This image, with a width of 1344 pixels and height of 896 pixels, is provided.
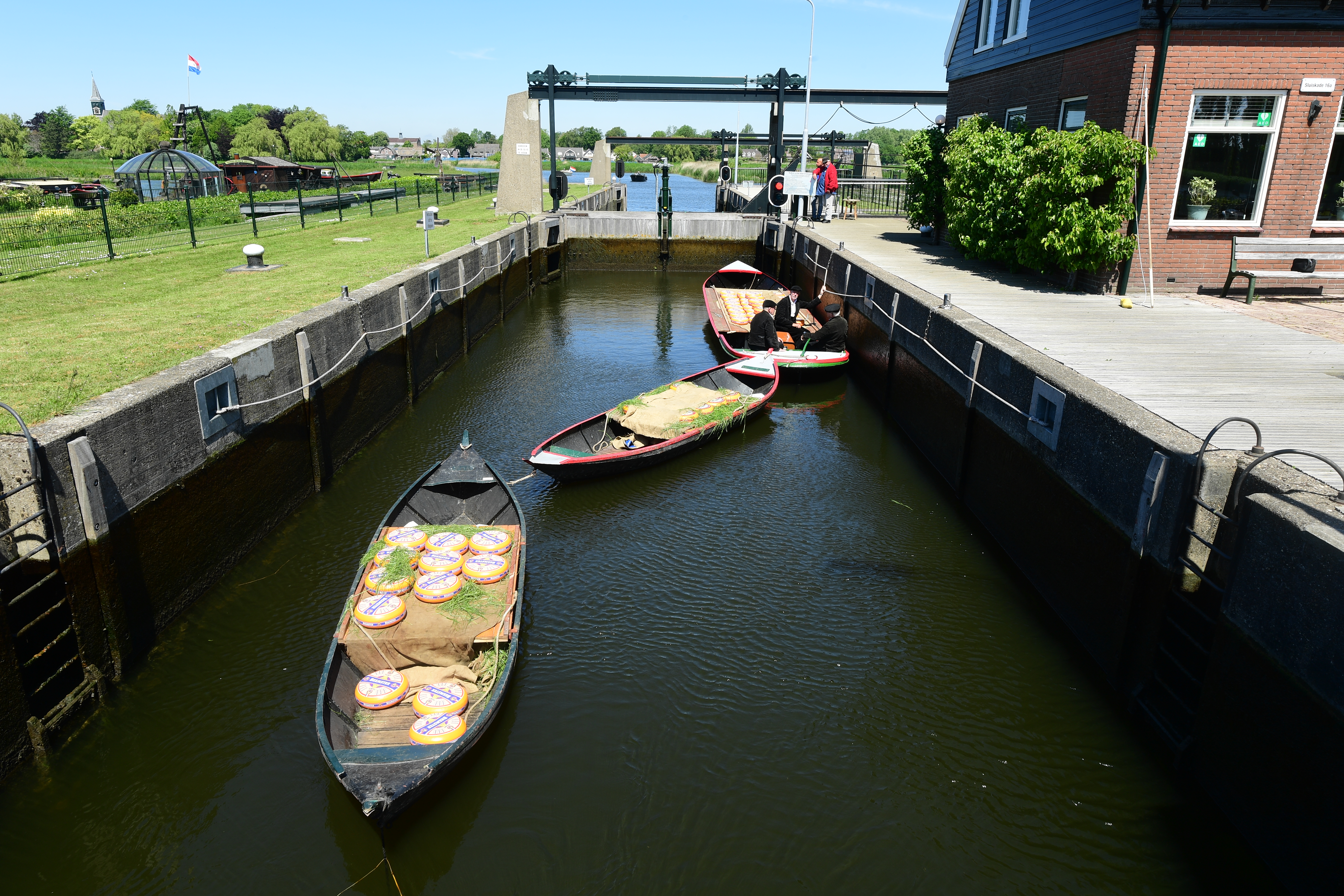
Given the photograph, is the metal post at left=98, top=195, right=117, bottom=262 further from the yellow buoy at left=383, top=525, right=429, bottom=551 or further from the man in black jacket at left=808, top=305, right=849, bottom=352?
the man in black jacket at left=808, top=305, right=849, bottom=352

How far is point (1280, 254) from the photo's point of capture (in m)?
15.1

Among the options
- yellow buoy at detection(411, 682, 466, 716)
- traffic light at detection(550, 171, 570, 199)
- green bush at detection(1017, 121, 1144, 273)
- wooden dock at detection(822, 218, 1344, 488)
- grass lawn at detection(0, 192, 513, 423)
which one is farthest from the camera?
traffic light at detection(550, 171, 570, 199)

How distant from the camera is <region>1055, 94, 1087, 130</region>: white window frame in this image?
54.9 feet

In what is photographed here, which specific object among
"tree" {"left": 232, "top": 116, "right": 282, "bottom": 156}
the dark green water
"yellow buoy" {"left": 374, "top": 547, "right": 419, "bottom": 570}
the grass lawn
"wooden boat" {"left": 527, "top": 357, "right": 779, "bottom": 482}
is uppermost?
"tree" {"left": 232, "top": 116, "right": 282, "bottom": 156}

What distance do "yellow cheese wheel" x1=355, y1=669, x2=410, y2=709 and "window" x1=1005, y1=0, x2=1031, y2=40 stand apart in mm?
20503

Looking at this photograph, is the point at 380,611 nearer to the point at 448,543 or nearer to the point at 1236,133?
the point at 448,543

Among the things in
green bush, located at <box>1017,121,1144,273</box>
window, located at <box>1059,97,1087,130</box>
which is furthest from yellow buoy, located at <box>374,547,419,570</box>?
window, located at <box>1059,97,1087,130</box>

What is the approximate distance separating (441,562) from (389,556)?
58 cm

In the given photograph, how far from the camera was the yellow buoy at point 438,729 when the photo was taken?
6285mm

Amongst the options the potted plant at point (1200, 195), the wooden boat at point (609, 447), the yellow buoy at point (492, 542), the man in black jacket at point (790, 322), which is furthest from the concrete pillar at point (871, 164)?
the yellow buoy at point (492, 542)

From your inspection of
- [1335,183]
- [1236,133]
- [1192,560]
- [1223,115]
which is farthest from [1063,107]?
[1192,560]

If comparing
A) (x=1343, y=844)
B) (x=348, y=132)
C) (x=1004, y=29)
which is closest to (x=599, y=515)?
(x=1343, y=844)

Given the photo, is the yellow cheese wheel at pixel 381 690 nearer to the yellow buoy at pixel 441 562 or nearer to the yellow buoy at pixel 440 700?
the yellow buoy at pixel 440 700

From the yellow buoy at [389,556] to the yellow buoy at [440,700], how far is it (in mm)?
1840
